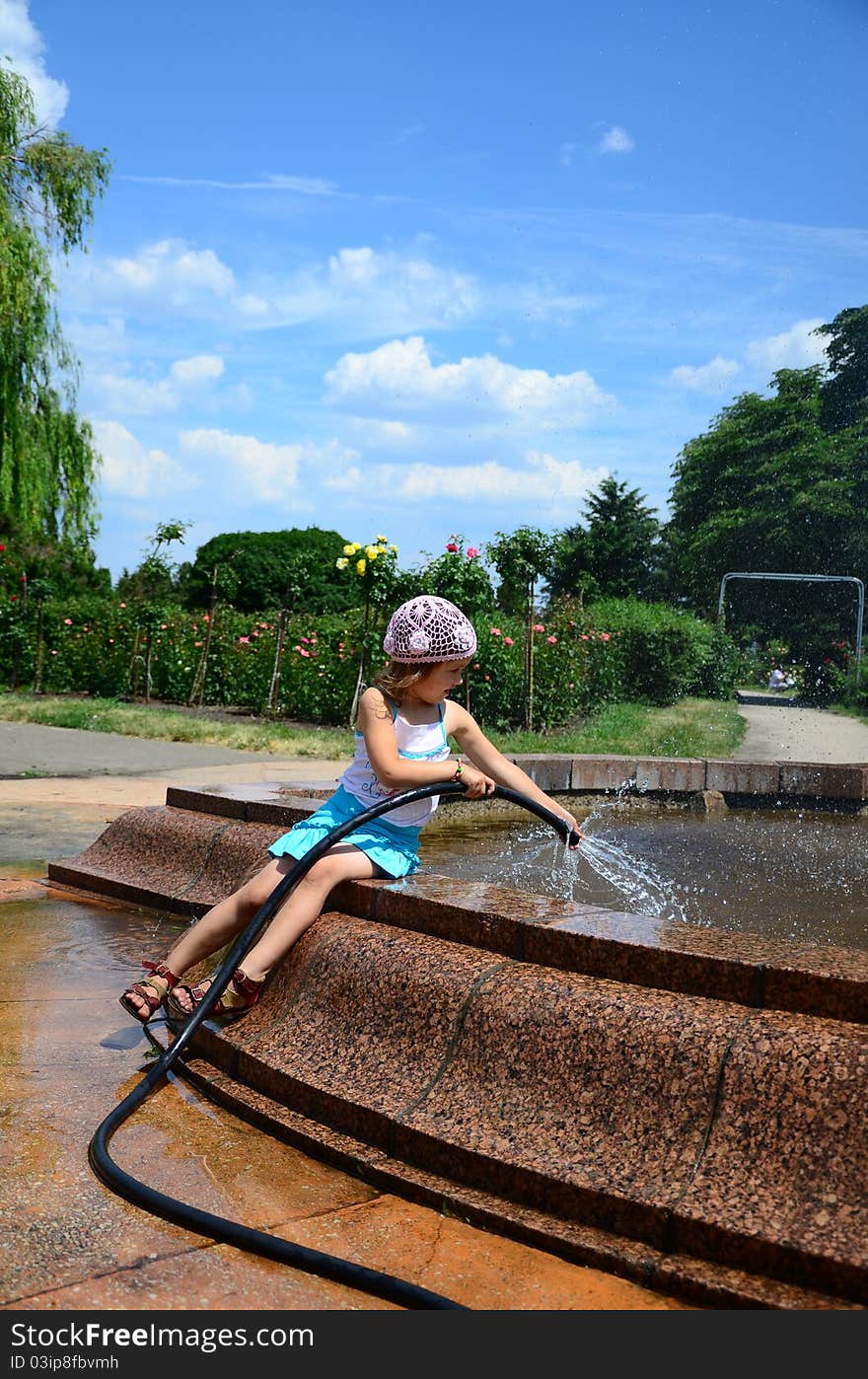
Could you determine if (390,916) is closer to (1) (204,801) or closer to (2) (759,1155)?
(2) (759,1155)

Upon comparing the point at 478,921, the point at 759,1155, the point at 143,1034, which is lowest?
the point at 143,1034

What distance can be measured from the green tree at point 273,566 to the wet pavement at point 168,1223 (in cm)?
3434

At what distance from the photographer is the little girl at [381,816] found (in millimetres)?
3521

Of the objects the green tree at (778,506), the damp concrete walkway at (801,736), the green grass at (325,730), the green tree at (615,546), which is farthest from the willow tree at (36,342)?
the green tree at (615,546)

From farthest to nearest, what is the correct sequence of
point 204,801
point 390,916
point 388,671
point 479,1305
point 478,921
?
point 204,801 → point 388,671 → point 390,916 → point 478,921 → point 479,1305

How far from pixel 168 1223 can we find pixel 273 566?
→ 44854 millimetres

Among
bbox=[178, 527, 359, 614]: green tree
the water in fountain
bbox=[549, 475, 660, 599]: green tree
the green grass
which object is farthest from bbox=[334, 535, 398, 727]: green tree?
bbox=[549, 475, 660, 599]: green tree

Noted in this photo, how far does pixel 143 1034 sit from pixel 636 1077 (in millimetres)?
1754

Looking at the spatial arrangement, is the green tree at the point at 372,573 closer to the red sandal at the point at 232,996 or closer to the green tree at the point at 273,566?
the red sandal at the point at 232,996

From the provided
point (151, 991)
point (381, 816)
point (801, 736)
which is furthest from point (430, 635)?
point (801, 736)

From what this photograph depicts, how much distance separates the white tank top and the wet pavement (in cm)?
94

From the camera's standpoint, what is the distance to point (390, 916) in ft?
11.3

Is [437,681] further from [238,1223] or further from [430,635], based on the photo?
[238,1223]

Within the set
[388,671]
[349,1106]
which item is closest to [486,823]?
[388,671]
